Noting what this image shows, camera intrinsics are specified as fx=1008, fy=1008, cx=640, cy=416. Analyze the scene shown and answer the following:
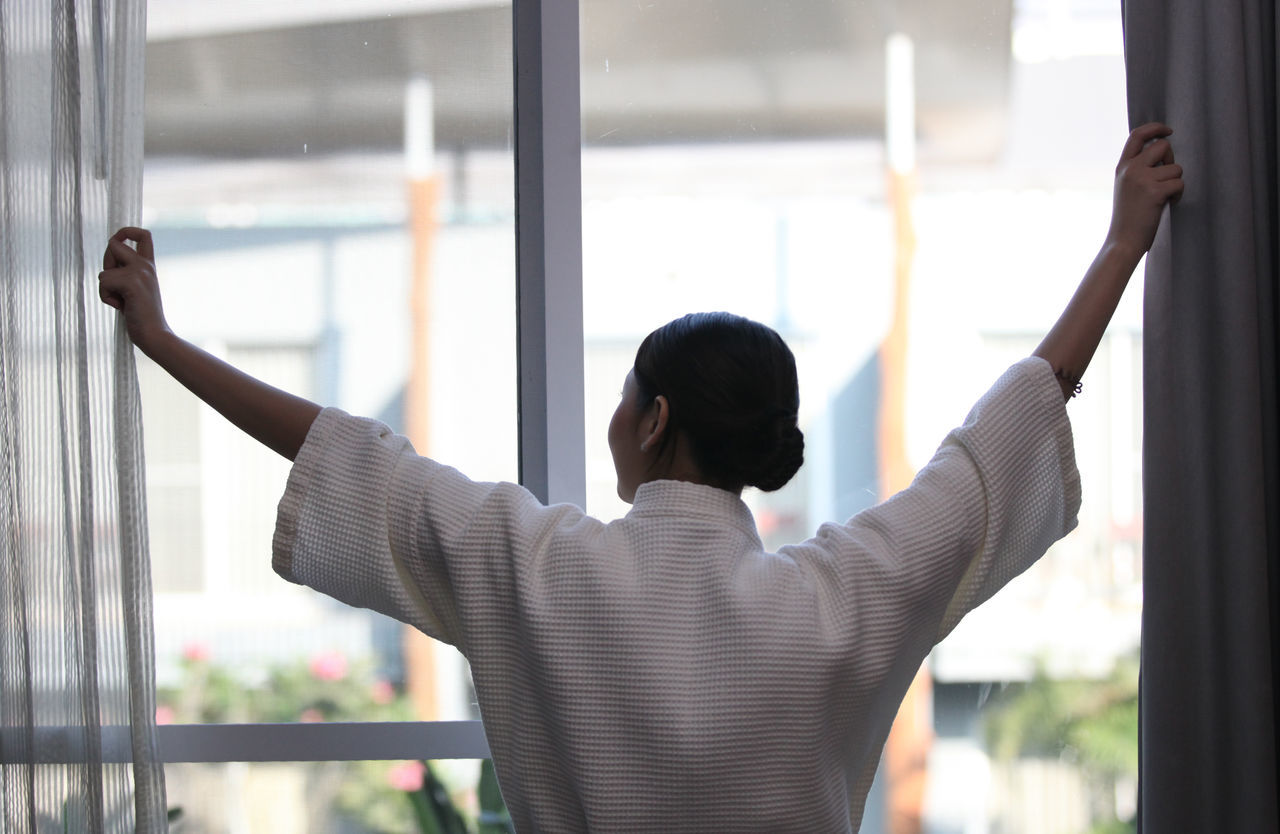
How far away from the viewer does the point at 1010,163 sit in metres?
1.23

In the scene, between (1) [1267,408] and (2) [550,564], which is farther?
(1) [1267,408]

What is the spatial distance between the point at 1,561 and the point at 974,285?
45.0 inches

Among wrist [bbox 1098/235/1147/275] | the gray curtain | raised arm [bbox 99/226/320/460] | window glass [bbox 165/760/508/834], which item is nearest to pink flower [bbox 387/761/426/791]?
window glass [bbox 165/760/508/834]

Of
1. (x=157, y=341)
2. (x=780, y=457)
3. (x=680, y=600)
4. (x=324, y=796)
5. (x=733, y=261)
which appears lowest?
(x=324, y=796)

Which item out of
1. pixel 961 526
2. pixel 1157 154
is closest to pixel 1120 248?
pixel 1157 154

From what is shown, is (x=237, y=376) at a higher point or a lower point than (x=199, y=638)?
higher

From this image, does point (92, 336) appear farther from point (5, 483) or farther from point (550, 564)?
point (550, 564)

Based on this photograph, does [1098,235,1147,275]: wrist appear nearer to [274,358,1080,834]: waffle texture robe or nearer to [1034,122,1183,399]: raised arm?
[1034,122,1183,399]: raised arm

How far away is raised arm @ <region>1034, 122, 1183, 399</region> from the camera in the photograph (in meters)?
0.98

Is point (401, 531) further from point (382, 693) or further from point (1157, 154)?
point (1157, 154)

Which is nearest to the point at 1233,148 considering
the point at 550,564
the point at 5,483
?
the point at 550,564

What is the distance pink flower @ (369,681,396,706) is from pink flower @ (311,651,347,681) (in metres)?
0.04

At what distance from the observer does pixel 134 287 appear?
3.27ft

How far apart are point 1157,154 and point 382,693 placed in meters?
1.06
